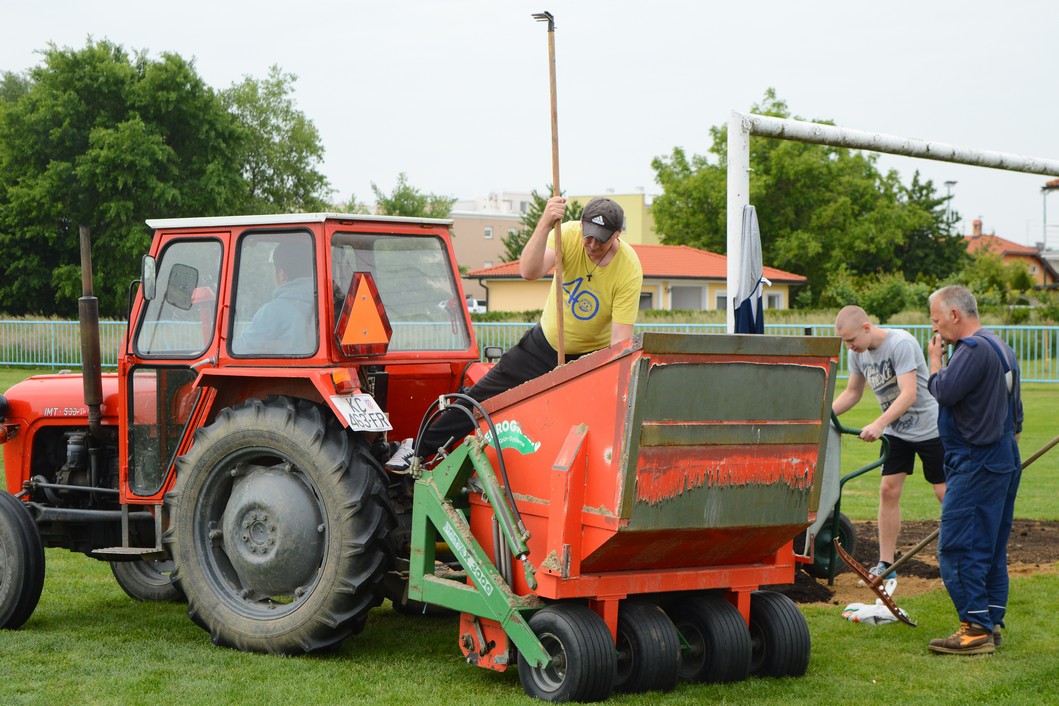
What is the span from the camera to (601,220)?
19.8 feet

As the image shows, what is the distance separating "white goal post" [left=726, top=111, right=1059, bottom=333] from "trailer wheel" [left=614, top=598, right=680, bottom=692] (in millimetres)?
2112

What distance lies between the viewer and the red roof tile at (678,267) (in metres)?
54.6

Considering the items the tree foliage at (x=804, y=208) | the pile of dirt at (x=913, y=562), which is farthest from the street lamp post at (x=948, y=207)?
the pile of dirt at (x=913, y=562)

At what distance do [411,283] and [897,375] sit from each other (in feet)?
10.0

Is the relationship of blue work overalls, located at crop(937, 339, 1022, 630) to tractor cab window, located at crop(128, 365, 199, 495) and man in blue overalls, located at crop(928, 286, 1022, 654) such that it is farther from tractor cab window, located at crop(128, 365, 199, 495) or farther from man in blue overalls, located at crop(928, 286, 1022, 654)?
tractor cab window, located at crop(128, 365, 199, 495)

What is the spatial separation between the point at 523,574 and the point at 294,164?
61489 millimetres

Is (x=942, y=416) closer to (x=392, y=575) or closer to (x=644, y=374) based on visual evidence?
(x=644, y=374)

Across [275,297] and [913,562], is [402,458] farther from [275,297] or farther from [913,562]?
[913,562]

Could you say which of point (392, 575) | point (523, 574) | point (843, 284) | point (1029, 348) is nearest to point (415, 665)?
point (392, 575)

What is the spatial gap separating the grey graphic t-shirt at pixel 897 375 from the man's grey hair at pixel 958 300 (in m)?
1.21

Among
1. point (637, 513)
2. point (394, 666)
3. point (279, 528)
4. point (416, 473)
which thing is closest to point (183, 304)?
point (279, 528)

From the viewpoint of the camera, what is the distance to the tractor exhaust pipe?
6.79 m

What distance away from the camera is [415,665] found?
594 centimetres

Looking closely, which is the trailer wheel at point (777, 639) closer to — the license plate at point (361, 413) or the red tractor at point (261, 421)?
the red tractor at point (261, 421)
